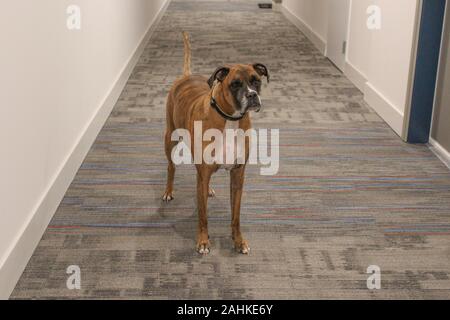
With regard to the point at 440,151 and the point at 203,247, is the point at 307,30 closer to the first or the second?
the point at 440,151

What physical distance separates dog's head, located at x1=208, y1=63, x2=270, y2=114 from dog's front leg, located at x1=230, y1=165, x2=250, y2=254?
0.30 m

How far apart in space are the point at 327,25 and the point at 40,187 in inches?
157

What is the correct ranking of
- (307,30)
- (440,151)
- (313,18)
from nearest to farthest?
(440,151)
(313,18)
(307,30)

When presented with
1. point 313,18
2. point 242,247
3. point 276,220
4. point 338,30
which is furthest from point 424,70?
point 313,18

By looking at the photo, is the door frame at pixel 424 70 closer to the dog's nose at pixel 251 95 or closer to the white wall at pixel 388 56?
the white wall at pixel 388 56

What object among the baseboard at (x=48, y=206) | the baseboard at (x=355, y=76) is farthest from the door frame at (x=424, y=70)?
the baseboard at (x=48, y=206)

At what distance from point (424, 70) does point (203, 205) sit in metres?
1.82

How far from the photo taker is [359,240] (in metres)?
2.44

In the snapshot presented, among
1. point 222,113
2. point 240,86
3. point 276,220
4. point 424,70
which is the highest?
point 240,86

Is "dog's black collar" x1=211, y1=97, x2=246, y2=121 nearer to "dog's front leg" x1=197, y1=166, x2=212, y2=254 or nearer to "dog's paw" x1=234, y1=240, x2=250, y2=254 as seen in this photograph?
"dog's front leg" x1=197, y1=166, x2=212, y2=254

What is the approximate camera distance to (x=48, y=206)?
2539 millimetres

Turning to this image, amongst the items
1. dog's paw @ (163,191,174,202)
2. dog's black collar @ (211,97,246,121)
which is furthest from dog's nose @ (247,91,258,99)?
dog's paw @ (163,191,174,202)

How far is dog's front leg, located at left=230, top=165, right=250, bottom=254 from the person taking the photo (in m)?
2.30
